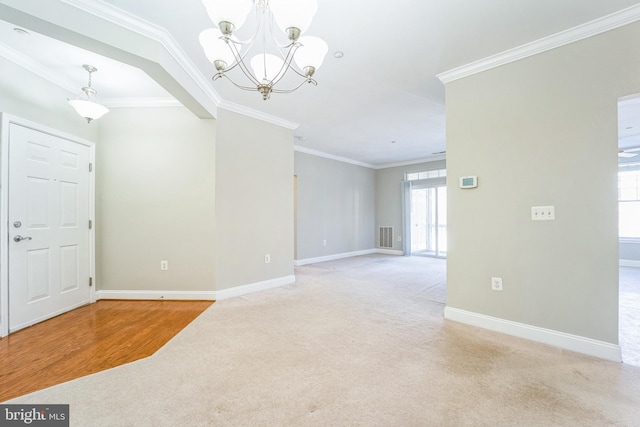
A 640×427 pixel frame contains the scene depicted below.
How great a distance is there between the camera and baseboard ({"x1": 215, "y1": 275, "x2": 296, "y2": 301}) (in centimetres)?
364

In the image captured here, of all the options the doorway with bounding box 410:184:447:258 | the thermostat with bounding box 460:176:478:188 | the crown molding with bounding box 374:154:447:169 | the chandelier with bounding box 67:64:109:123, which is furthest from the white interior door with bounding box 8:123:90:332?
the doorway with bounding box 410:184:447:258

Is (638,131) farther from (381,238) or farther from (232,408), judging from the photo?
(232,408)

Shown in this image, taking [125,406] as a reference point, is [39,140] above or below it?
above

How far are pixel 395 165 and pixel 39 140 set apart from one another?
743 centimetres

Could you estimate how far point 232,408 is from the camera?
5.18ft

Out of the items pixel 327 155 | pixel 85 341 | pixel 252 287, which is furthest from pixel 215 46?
pixel 327 155

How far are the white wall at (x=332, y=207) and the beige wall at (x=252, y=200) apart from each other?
189cm

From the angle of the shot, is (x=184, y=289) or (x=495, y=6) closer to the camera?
(x=495, y=6)

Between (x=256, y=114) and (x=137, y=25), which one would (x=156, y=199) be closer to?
(x=256, y=114)

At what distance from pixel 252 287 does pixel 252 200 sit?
1281mm

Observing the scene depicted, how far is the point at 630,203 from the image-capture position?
18.9 ft

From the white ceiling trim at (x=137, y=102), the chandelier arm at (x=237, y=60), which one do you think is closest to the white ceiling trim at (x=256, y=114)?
the white ceiling trim at (x=137, y=102)

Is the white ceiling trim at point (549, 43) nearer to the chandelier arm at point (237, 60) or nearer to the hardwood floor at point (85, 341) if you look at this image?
the chandelier arm at point (237, 60)

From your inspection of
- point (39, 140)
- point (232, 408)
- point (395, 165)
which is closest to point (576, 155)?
point (232, 408)
